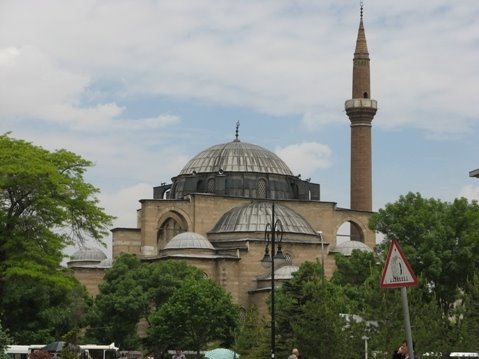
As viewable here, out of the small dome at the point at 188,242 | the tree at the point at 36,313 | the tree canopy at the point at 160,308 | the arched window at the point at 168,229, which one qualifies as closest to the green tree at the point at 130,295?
the tree canopy at the point at 160,308

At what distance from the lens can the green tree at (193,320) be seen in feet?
186

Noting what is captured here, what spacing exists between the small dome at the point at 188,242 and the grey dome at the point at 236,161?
29.9ft

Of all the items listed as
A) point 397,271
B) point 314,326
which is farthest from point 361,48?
point 397,271

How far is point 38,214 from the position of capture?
1553 inches

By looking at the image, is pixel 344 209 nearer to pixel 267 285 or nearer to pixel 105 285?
pixel 267 285

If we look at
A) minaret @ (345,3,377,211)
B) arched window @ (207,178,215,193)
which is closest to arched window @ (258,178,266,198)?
arched window @ (207,178,215,193)

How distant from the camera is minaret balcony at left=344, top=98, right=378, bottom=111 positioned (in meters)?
80.2

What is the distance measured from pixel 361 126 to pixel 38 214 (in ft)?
142

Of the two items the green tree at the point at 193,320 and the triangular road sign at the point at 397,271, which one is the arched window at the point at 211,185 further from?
the triangular road sign at the point at 397,271

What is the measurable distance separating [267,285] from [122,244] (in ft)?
37.3

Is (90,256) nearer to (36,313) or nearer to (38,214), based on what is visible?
(36,313)

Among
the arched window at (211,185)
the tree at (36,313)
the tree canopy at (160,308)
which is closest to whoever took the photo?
the tree at (36,313)

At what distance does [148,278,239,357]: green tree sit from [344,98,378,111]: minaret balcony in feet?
81.7

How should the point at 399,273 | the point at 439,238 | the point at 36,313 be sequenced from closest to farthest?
1. the point at 399,273
2. the point at 36,313
3. the point at 439,238
